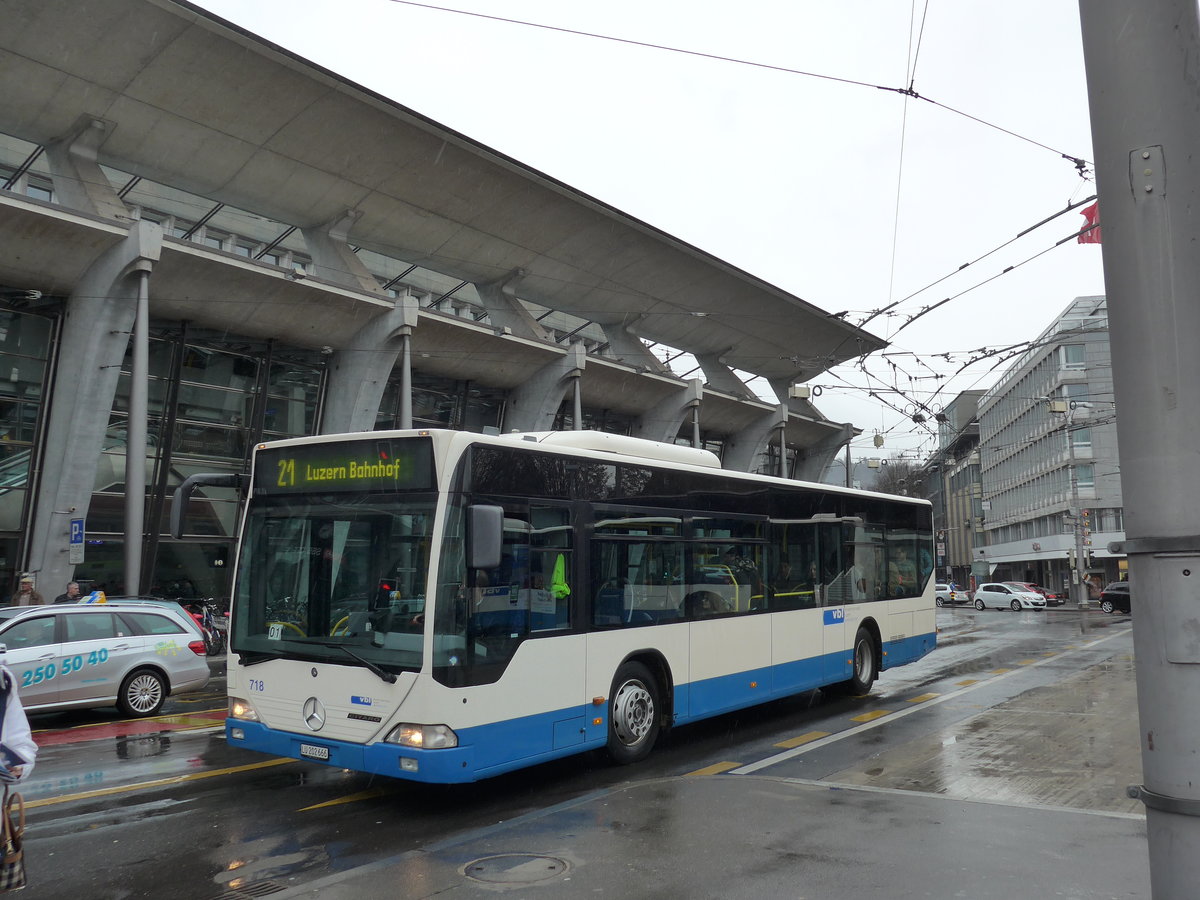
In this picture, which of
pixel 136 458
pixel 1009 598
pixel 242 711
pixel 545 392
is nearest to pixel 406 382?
pixel 136 458

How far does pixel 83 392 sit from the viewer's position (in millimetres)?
21891

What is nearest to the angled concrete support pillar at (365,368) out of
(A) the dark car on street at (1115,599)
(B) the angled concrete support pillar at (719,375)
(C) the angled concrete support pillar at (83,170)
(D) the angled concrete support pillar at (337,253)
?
(D) the angled concrete support pillar at (337,253)

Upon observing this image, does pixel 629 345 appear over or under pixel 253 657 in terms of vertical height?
over

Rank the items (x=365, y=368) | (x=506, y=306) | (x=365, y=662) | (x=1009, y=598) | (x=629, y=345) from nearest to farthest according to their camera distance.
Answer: (x=365, y=662), (x=365, y=368), (x=506, y=306), (x=629, y=345), (x=1009, y=598)

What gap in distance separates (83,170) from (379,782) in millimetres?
19955

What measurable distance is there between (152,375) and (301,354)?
15.0ft

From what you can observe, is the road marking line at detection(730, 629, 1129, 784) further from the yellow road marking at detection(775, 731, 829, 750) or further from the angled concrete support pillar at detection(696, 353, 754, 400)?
the angled concrete support pillar at detection(696, 353, 754, 400)

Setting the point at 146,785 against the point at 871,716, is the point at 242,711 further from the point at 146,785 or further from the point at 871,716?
the point at 871,716

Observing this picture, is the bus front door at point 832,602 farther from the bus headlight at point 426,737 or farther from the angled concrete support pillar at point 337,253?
the angled concrete support pillar at point 337,253

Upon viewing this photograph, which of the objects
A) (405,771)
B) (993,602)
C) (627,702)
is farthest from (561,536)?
(993,602)

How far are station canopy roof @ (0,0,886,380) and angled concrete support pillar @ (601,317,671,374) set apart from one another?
476 millimetres

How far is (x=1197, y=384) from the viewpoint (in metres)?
2.62

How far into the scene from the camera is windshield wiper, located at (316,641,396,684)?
6836 mm

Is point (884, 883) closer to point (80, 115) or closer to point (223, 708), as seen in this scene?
point (223, 708)
